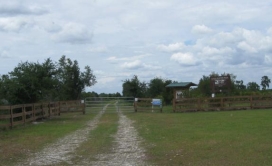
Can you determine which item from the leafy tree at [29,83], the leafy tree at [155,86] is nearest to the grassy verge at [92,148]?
the leafy tree at [29,83]

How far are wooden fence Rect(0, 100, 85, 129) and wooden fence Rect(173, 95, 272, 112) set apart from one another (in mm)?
9182

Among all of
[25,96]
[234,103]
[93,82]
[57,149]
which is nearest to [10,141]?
[57,149]

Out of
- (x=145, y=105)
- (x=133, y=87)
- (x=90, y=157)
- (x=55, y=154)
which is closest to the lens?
(x=90, y=157)

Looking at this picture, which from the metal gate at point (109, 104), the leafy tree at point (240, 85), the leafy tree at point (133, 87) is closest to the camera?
the metal gate at point (109, 104)

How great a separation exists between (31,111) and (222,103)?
674 inches

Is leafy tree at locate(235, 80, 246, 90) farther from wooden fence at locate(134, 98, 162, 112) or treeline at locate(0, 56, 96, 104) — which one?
treeline at locate(0, 56, 96, 104)

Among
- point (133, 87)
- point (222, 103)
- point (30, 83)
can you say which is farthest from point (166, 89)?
point (30, 83)

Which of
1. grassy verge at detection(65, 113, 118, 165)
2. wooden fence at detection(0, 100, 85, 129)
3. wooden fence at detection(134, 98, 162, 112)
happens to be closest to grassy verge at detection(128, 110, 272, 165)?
grassy verge at detection(65, 113, 118, 165)

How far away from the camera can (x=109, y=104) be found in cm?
3741

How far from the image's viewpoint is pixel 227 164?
7.85m

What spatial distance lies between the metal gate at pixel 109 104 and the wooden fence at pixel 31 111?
189 cm

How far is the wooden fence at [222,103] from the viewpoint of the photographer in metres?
32.1

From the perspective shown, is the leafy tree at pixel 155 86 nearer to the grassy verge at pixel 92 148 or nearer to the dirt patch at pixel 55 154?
the grassy verge at pixel 92 148

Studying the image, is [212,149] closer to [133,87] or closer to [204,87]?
[204,87]
